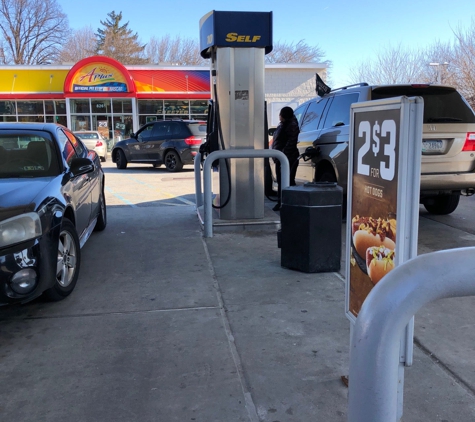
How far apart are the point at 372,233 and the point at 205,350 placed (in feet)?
4.86

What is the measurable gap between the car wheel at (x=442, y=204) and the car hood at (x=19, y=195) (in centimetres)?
600

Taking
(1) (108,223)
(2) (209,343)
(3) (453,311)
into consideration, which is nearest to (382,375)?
(2) (209,343)

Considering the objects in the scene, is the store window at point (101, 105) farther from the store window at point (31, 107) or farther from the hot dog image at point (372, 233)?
the hot dog image at point (372, 233)

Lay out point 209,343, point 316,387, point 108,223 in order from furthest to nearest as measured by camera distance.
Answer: point 108,223, point 209,343, point 316,387

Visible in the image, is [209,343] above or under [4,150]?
under

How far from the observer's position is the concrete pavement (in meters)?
2.75

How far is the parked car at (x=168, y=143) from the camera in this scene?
15.7 metres

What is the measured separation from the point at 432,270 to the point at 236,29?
5.98m

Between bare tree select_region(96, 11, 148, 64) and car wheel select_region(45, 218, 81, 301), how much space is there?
169ft

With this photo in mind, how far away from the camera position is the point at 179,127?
15.9 meters

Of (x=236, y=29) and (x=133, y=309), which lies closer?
(x=133, y=309)

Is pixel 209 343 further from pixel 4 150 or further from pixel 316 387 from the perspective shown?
pixel 4 150

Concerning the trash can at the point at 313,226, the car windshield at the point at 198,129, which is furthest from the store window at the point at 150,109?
the trash can at the point at 313,226

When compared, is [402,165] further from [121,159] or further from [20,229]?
[121,159]
